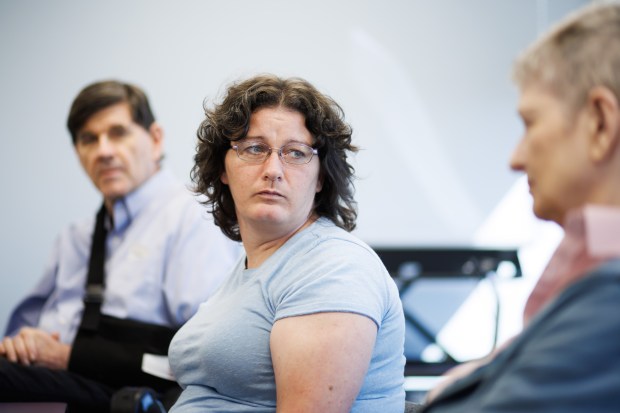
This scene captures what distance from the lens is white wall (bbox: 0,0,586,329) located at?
3471 millimetres

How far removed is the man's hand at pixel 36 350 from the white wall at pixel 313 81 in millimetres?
1387

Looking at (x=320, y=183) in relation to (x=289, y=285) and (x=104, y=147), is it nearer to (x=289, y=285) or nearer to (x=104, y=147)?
(x=289, y=285)

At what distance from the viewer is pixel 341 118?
5.01 ft

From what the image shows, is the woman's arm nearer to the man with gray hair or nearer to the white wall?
the man with gray hair

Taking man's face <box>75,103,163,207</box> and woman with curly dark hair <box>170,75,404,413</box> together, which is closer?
woman with curly dark hair <box>170,75,404,413</box>

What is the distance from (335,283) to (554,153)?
20.1 inches

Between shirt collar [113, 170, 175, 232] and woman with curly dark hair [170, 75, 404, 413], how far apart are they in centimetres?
73

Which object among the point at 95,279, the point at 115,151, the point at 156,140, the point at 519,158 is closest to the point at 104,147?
the point at 115,151

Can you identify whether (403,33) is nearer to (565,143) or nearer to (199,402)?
(199,402)

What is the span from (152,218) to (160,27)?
157cm

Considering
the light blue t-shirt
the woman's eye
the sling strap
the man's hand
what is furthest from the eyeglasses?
the man's hand

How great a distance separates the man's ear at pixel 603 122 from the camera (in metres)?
0.71

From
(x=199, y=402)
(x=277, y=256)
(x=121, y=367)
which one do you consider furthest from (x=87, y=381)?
(x=277, y=256)

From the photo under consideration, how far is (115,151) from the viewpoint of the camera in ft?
7.93
